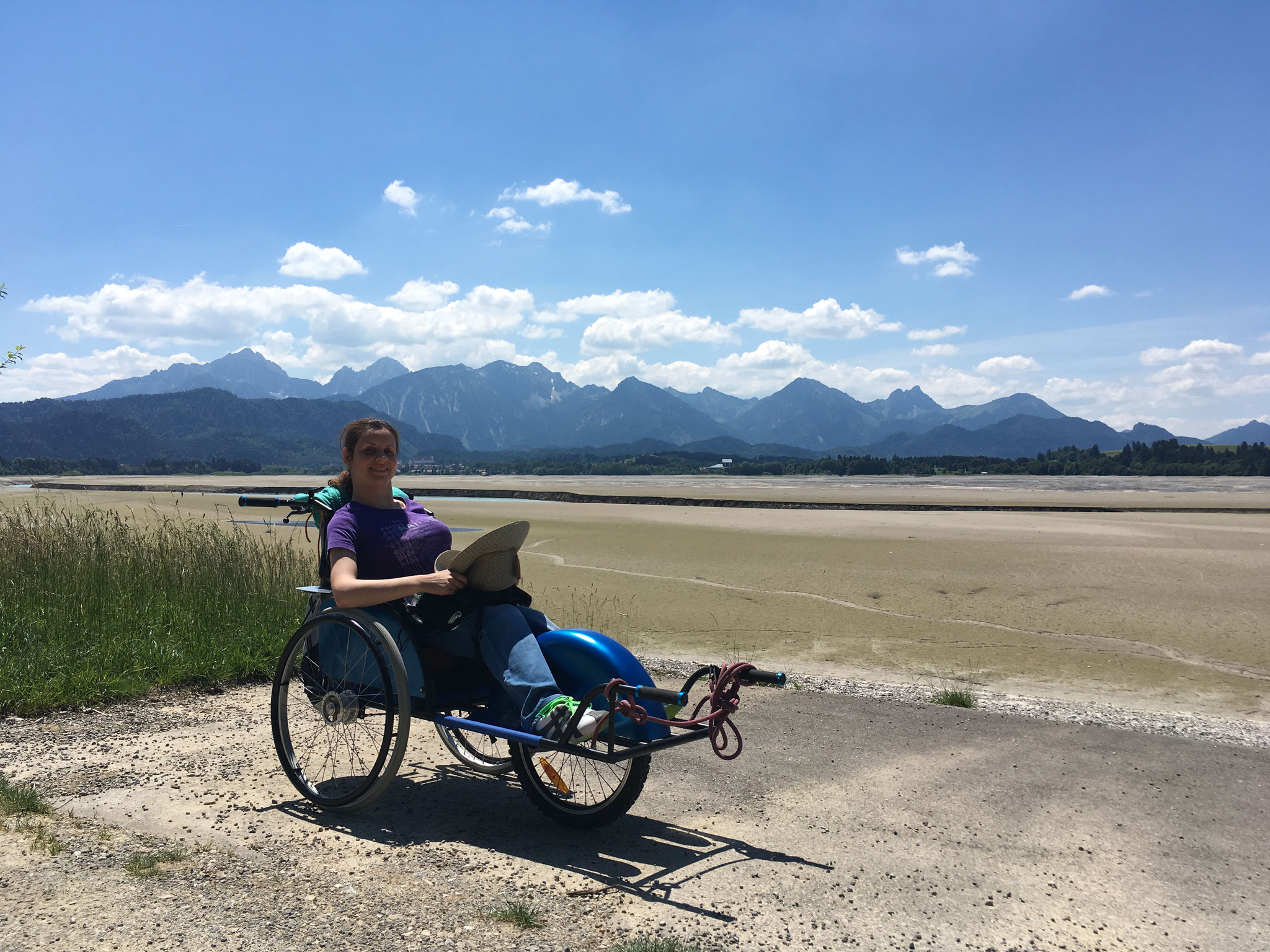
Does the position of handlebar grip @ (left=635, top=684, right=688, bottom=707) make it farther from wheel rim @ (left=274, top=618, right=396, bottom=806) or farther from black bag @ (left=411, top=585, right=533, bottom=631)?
wheel rim @ (left=274, top=618, right=396, bottom=806)

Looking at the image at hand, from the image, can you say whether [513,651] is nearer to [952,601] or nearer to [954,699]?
Result: [954,699]

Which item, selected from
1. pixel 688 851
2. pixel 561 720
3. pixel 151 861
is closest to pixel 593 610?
pixel 688 851

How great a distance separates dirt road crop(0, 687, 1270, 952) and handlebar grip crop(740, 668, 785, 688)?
81 cm

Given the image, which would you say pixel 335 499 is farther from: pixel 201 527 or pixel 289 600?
pixel 201 527

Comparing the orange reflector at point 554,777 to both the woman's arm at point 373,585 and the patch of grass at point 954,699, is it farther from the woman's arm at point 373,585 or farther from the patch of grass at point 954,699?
the patch of grass at point 954,699

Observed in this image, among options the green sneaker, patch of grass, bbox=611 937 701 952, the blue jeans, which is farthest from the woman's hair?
patch of grass, bbox=611 937 701 952

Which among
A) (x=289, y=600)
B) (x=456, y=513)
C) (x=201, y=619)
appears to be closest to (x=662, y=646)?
(x=289, y=600)

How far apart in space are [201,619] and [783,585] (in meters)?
10.6

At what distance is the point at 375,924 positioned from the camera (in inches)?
108

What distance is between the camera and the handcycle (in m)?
3.28

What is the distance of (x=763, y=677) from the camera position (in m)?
3.21

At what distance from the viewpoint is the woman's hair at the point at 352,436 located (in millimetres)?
4055

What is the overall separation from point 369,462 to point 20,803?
6.98 ft

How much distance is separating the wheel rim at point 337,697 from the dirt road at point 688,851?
171 mm
